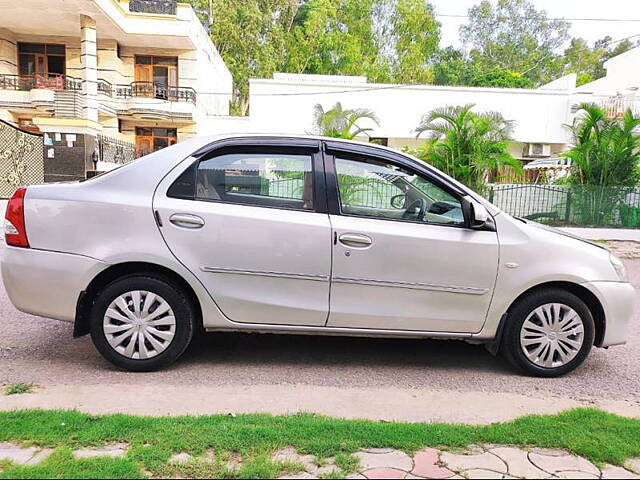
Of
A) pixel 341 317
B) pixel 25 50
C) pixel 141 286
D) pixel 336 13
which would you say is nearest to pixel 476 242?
pixel 341 317

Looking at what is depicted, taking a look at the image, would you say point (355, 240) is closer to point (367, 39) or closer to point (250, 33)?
point (250, 33)

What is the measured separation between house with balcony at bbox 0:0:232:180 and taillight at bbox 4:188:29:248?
17.8 metres

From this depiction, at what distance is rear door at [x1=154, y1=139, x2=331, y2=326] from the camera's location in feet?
13.1

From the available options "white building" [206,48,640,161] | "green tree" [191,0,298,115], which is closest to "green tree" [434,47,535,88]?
"white building" [206,48,640,161]

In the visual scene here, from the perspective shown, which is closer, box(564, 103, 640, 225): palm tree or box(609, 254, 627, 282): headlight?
box(609, 254, 627, 282): headlight

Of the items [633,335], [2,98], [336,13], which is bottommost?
[633,335]

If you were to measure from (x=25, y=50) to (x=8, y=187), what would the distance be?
1448 cm

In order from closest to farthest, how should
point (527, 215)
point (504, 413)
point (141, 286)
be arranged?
point (504, 413)
point (141, 286)
point (527, 215)

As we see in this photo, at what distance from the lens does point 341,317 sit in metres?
4.11

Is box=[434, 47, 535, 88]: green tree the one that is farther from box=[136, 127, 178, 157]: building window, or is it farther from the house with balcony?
box=[136, 127, 178, 157]: building window

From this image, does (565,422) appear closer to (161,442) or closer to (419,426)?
(419,426)

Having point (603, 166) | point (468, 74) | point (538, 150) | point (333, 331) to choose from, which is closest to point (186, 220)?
point (333, 331)

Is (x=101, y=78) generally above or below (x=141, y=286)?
above

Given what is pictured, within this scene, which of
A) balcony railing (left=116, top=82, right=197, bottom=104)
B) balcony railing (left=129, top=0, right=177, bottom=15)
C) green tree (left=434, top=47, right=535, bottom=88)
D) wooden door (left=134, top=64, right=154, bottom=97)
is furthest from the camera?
green tree (left=434, top=47, right=535, bottom=88)
